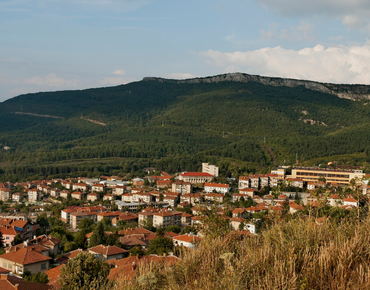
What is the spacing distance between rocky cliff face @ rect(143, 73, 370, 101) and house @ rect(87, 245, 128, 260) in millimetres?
118393

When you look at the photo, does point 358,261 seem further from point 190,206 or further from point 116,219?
point 190,206

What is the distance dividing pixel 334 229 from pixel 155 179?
42.6 m

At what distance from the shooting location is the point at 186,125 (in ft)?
316

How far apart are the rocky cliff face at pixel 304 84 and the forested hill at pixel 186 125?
0.39 metres

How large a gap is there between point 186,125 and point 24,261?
8158 cm

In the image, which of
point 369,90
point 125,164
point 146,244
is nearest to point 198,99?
point 369,90

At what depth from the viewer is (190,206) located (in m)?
34.3

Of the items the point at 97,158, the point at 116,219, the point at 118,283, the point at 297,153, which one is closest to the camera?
the point at 118,283

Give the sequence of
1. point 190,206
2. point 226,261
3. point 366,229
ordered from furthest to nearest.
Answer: point 190,206 < point 366,229 < point 226,261

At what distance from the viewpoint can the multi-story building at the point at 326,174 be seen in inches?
1517

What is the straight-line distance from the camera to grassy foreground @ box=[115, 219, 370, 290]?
367 cm

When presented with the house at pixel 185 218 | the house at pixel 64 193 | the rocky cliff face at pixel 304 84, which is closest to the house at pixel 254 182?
the house at pixel 185 218

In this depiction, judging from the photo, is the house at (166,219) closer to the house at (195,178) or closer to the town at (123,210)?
the town at (123,210)

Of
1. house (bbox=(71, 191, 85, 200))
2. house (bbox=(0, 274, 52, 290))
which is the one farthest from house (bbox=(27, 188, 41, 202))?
house (bbox=(0, 274, 52, 290))
